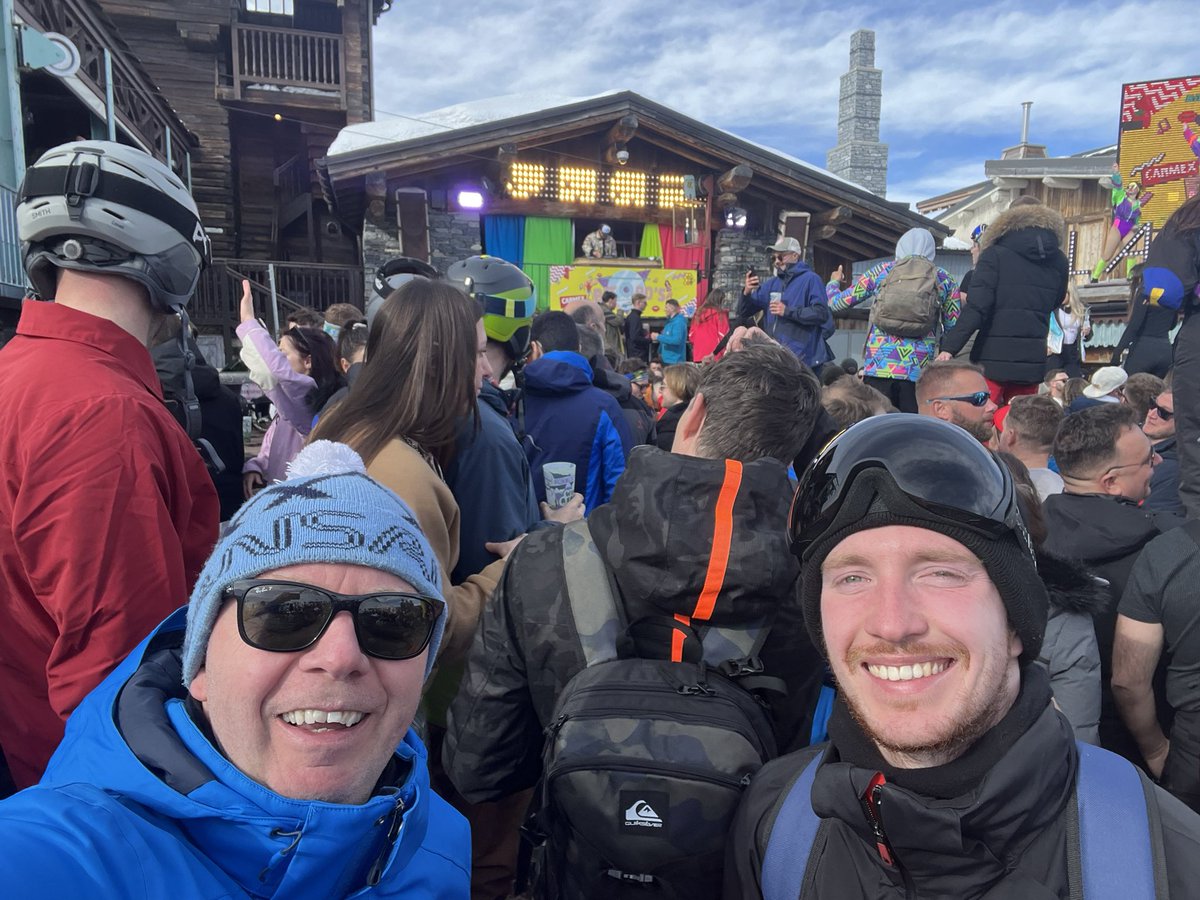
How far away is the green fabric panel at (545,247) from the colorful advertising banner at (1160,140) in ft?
55.9

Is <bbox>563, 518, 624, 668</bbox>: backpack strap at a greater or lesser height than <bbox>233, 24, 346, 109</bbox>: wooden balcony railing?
lesser

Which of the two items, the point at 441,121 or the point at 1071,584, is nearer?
the point at 1071,584

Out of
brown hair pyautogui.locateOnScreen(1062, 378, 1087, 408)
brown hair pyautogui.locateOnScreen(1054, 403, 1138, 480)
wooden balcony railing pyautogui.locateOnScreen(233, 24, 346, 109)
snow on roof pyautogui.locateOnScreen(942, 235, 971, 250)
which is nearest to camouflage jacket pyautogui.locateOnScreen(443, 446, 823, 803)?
brown hair pyautogui.locateOnScreen(1054, 403, 1138, 480)

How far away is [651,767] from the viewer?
5.26 ft

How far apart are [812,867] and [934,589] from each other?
22.8 inches

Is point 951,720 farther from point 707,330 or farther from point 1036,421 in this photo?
point 707,330

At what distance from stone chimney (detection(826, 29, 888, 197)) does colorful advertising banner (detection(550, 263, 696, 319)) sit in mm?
29318

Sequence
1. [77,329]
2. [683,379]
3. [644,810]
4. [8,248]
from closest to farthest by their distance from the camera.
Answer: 1. [644,810]
2. [77,329]
3. [683,379]
4. [8,248]

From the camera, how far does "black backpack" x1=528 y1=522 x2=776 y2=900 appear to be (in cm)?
160

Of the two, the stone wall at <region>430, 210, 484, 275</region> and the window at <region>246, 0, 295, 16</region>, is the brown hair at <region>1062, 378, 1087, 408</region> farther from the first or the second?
the window at <region>246, 0, 295, 16</region>

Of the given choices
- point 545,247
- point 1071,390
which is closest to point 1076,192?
point 545,247

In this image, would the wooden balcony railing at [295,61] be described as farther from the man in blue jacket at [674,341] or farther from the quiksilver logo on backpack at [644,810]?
the quiksilver logo on backpack at [644,810]

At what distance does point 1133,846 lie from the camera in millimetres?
1199

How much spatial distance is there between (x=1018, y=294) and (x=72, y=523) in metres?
6.66
